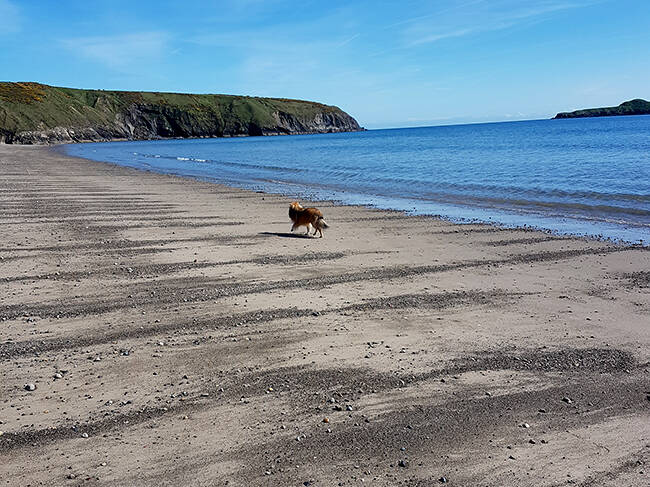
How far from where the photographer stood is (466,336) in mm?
6410

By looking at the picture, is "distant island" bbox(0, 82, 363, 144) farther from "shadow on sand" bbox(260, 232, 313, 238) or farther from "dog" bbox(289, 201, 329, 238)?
"dog" bbox(289, 201, 329, 238)

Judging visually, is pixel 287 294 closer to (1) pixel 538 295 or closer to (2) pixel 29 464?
(1) pixel 538 295

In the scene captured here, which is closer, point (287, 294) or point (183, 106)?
point (287, 294)

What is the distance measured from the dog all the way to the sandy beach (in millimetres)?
1586

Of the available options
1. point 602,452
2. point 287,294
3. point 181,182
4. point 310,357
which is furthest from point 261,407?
point 181,182

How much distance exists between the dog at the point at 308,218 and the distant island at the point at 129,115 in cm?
9987

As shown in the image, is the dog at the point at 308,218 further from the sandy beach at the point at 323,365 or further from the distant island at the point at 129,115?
the distant island at the point at 129,115

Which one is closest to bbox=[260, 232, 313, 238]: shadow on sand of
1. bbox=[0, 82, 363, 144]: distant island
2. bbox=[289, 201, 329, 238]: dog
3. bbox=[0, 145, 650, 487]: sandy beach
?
bbox=[289, 201, 329, 238]: dog

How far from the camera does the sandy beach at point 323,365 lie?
13.1 feet

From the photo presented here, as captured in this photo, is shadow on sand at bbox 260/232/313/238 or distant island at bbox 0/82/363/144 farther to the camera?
distant island at bbox 0/82/363/144

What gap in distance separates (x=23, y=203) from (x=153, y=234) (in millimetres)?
8063

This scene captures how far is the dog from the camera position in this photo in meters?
12.6

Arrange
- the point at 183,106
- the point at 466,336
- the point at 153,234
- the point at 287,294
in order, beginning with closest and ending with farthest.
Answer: the point at 466,336, the point at 287,294, the point at 153,234, the point at 183,106

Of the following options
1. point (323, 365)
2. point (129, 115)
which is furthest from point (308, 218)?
point (129, 115)
